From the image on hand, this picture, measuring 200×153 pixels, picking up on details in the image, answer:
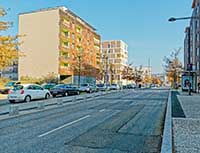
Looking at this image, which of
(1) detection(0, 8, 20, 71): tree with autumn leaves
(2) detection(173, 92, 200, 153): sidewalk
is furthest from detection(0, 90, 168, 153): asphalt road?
(1) detection(0, 8, 20, 71): tree with autumn leaves

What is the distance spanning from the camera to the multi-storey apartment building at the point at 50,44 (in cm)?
6131

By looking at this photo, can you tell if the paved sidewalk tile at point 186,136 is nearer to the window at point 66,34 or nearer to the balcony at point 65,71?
the balcony at point 65,71

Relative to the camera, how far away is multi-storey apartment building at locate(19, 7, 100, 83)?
61312 millimetres

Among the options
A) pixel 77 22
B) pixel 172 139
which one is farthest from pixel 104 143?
pixel 77 22

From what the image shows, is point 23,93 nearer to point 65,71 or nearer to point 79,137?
point 79,137

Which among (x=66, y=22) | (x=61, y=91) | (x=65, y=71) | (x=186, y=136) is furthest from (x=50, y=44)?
(x=186, y=136)

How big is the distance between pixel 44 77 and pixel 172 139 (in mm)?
53449

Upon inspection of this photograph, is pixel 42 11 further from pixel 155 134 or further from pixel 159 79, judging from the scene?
pixel 159 79

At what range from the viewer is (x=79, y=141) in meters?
7.80

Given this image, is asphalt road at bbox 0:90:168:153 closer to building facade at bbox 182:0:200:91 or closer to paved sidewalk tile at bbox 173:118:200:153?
paved sidewalk tile at bbox 173:118:200:153

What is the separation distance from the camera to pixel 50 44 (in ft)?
203

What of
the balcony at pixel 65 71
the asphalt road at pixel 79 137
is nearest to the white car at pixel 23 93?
the asphalt road at pixel 79 137

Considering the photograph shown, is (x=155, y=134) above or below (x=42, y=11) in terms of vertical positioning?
below

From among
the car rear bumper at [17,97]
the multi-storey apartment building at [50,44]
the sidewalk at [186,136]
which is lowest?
the sidewalk at [186,136]
